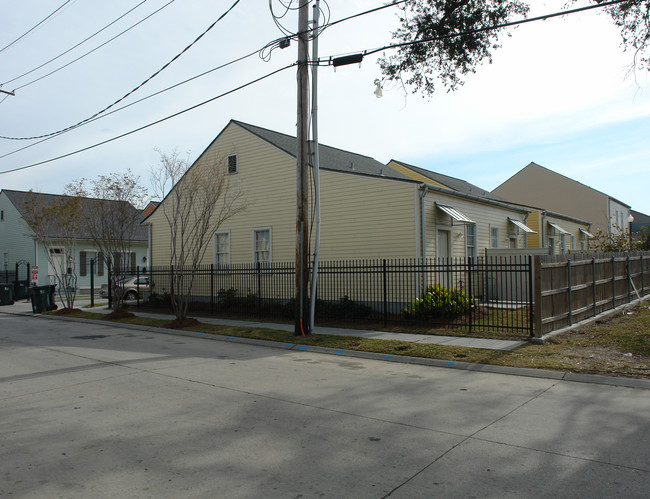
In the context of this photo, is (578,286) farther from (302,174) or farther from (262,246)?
(262,246)

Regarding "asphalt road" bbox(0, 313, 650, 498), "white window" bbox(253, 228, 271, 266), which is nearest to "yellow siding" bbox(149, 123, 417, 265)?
"white window" bbox(253, 228, 271, 266)

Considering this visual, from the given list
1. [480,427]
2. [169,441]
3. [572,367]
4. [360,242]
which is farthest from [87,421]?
[360,242]

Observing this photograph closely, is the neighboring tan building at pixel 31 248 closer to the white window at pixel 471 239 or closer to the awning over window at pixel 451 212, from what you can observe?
the white window at pixel 471 239

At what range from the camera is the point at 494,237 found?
2086 cm

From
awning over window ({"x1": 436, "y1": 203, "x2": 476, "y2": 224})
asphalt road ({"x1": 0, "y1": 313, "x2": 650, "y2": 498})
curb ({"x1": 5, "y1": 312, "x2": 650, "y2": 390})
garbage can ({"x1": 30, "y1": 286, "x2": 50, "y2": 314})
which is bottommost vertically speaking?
curb ({"x1": 5, "y1": 312, "x2": 650, "y2": 390})

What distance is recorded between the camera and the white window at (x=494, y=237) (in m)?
20.5

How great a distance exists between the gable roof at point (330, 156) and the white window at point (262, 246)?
3331 mm

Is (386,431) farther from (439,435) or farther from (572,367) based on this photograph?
(572,367)

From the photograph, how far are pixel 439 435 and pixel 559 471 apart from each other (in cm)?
125

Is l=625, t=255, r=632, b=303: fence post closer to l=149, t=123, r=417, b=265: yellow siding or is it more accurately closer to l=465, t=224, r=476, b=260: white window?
l=465, t=224, r=476, b=260: white window

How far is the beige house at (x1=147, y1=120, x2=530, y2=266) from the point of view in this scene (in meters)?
15.8

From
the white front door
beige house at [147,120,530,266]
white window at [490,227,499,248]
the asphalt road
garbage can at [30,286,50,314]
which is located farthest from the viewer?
garbage can at [30,286,50,314]

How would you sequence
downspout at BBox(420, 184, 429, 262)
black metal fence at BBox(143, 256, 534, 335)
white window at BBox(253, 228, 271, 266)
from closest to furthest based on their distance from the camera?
black metal fence at BBox(143, 256, 534, 335) → downspout at BBox(420, 184, 429, 262) → white window at BBox(253, 228, 271, 266)

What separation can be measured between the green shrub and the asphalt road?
5.06 meters
